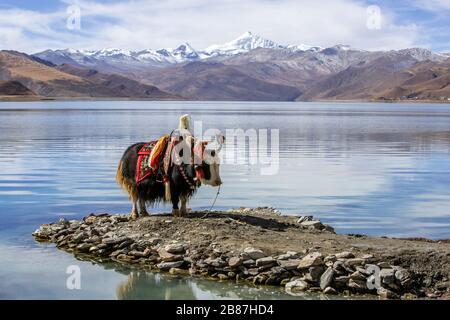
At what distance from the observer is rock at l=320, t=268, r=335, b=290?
910cm

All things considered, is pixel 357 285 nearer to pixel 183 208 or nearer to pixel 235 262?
pixel 235 262

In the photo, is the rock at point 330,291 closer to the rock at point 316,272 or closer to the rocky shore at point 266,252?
the rocky shore at point 266,252

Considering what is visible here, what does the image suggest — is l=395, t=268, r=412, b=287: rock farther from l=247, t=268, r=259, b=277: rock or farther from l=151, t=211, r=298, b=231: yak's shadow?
l=151, t=211, r=298, b=231: yak's shadow

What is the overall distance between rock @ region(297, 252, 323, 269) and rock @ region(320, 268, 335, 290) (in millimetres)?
195

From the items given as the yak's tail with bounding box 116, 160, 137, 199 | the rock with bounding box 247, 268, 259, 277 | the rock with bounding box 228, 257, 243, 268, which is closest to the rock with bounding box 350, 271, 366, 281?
the rock with bounding box 247, 268, 259, 277

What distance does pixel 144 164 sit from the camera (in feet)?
40.1

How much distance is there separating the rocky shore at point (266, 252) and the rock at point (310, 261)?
13 mm

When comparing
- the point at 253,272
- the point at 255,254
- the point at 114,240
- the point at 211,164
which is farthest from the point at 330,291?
the point at 114,240

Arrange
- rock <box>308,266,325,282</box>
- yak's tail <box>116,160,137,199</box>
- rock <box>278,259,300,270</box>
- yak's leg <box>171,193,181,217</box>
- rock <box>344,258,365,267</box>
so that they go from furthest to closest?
yak's tail <box>116,160,137,199</box>
yak's leg <box>171,193,181,217</box>
rock <box>278,259,300,270</box>
rock <box>344,258,365,267</box>
rock <box>308,266,325,282</box>

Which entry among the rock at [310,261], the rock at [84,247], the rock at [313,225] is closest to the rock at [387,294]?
the rock at [310,261]

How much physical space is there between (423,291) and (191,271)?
3199 mm

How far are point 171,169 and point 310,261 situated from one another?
11.3ft

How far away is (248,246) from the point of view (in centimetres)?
1022

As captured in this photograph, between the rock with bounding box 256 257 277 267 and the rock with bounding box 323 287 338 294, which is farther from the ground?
the rock with bounding box 256 257 277 267
